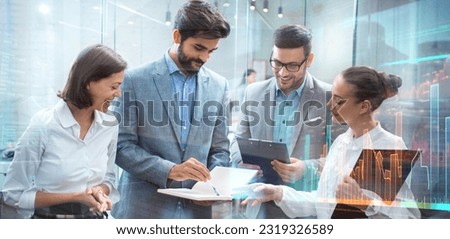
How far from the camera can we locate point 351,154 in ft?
8.61

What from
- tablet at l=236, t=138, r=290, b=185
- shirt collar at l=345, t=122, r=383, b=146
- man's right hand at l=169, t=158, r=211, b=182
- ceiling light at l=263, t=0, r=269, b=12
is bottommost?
man's right hand at l=169, t=158, r=211, b=182

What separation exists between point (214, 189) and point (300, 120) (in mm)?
534

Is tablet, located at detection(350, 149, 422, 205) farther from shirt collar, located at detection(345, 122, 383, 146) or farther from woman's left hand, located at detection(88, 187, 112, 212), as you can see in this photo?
woman's left hand, located at detection(88, 187, 112, 212)

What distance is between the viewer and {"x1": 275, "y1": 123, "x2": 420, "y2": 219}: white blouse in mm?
2615

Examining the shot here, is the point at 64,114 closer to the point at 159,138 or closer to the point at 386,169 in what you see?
the point at 159,138

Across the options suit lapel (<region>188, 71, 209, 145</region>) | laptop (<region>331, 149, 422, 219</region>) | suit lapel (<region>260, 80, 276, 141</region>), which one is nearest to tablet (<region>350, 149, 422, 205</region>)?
laptop (<region>331, 149, 422, 219</region>)

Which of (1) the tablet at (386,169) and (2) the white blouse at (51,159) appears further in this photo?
(1) the tablet at (386,169)

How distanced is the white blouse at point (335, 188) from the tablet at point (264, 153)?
13 centimetres

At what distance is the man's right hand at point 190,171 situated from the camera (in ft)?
8.48

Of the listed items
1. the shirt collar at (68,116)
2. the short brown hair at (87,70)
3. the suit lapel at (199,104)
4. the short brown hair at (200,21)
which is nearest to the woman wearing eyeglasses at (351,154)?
the suit lapel at (199,104)

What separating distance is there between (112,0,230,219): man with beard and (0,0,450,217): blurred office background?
74 millimetres

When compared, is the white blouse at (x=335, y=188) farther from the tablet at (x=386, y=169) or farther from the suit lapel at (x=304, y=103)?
the suit lapel at (x=304, y=103)
